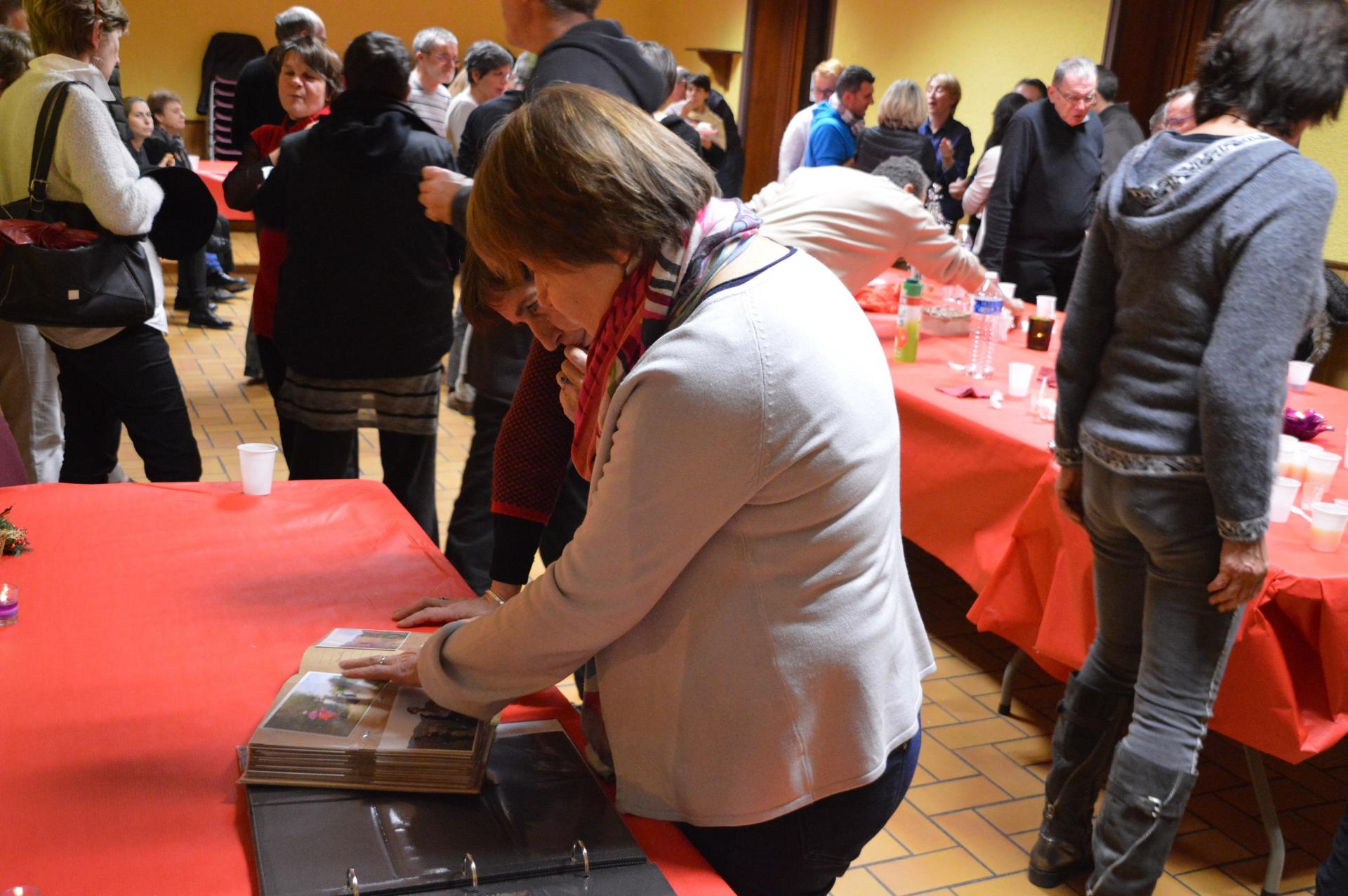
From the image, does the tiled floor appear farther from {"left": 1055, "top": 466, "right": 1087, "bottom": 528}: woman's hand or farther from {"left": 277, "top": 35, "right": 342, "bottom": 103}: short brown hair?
{"left": 277, "top": 35, "right": 342, "bottom": 103}: short brown hair

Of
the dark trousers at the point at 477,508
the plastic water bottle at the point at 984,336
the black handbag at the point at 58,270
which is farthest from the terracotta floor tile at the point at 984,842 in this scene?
the black handbag at the point at 58,270

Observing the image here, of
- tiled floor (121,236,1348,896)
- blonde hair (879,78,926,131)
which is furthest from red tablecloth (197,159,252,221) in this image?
tiled floor (121,236,1348,896)

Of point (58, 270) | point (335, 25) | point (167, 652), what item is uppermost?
point (335, 25)

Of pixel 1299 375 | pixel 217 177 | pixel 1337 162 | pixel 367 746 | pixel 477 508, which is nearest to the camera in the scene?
pixel 367 746

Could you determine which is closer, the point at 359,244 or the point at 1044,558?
the point at 1044,558

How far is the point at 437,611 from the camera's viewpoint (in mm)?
1520

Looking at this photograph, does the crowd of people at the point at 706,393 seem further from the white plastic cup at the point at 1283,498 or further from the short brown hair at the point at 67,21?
the white plastic cup at the point at 1283,498

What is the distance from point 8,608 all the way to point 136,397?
1477 mm

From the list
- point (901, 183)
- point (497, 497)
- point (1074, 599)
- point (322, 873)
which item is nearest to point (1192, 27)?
point (901, 183)

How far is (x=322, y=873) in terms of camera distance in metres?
0.99

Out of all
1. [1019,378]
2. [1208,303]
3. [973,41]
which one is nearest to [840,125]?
[973,41]

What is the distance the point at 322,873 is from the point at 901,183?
12.2 ft

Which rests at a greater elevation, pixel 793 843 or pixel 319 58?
pixel 319 58

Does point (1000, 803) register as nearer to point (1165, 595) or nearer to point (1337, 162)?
point (1165, 595)
